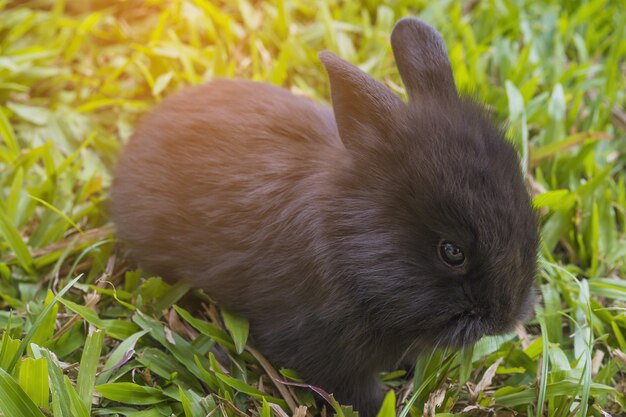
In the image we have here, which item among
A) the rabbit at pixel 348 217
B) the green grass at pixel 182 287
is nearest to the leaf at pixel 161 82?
the green grass at pixel 182 287

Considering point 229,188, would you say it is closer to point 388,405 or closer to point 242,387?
point 242,387

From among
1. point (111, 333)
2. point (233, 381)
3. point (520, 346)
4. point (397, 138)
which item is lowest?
point (520, 346)

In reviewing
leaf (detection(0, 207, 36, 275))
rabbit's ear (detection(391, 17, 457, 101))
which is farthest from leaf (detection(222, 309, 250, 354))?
rabbit's ear (detection(391, 17, 457, 101))

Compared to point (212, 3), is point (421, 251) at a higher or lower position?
Result: lower

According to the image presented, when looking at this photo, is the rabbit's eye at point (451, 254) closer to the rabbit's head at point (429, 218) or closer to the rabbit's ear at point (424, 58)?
the rabbit's head at point (429, 218)

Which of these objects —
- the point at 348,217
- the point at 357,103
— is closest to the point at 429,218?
the point at 348,217

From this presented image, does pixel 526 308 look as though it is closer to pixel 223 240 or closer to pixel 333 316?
pixel 333 316

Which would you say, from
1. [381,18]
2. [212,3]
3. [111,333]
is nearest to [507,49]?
[381,18]

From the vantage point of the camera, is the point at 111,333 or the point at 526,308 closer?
the point at 526,308
